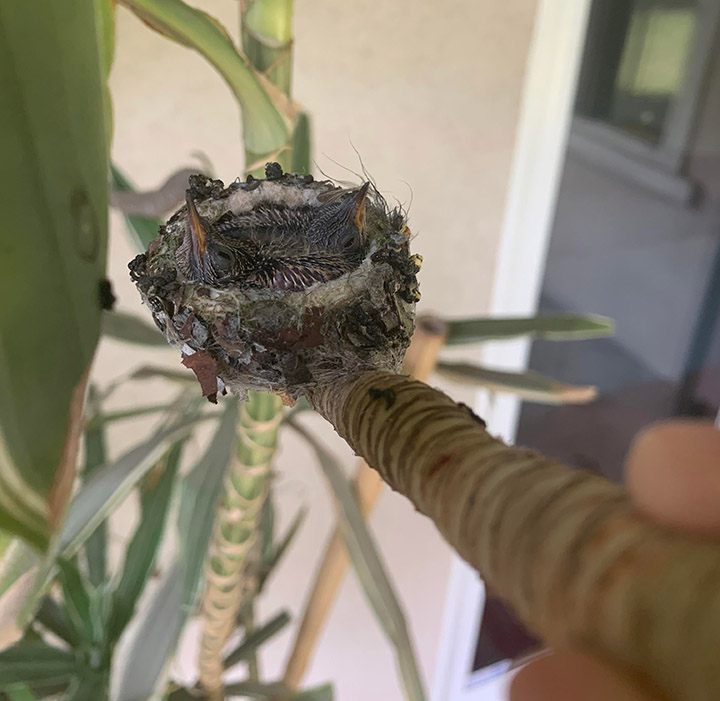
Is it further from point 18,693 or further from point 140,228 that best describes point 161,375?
point 18,693

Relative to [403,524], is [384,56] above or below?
above

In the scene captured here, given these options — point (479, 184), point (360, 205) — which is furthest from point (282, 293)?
point (479, 184)

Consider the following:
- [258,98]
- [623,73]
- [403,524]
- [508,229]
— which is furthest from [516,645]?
[258,98]

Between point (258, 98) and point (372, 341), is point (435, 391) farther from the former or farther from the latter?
point (258, 98)

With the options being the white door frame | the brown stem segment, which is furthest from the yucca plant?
the white door frame

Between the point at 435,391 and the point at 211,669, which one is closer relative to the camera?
the point at 435,391

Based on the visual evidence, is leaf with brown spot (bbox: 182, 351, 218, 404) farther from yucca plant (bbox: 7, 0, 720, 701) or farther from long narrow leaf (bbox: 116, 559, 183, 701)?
long narrow leaf (bbox: 116, 559, 183, 701)
